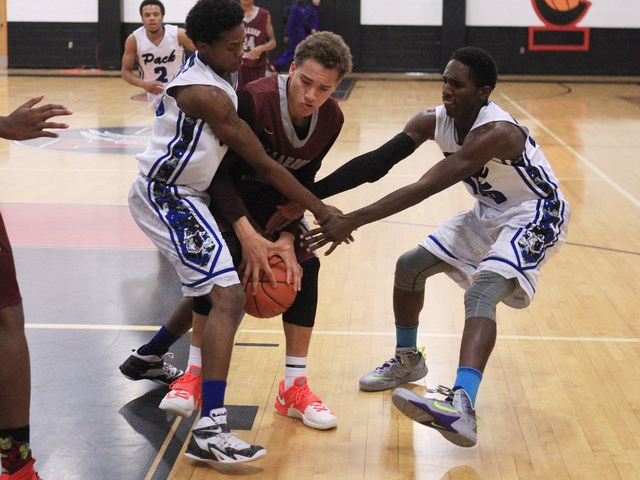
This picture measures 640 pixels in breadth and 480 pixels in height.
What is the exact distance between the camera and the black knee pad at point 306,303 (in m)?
3.19

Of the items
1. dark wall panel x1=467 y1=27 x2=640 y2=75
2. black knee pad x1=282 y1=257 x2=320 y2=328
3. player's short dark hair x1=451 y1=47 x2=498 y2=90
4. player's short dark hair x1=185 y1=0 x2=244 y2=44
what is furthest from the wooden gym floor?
dark wall panel x1=467 y1=27 x2=640 y2=75

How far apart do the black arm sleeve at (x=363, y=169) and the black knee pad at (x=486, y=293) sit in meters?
0.61

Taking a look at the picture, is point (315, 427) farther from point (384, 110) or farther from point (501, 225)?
point (384, 110)

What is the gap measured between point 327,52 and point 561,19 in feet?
53.5

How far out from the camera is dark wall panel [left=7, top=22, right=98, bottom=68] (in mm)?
18375

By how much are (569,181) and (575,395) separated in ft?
16.1

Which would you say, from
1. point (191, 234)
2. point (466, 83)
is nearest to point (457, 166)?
point (466, 83)

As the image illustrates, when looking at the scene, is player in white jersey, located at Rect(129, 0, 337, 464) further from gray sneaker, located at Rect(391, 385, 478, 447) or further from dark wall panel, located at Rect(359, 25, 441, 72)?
dark wall panel, located at Rect(359, 25, 441, 72)

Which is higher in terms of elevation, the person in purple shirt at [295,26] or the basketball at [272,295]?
the person in purple shirt at [295,26]

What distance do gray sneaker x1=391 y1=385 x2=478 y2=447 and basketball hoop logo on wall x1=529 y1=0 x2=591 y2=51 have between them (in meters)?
16.5

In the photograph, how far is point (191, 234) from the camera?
2873 millimetres

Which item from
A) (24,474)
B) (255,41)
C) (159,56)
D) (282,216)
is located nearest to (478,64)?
(282,216)

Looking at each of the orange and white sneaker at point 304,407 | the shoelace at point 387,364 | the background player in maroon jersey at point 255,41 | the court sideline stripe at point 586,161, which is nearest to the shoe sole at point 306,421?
the orange and white sneaker at point 304,407

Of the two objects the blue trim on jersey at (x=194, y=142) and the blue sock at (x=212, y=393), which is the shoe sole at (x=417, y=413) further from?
the blue trim on jersey at (x=194, y=142)
